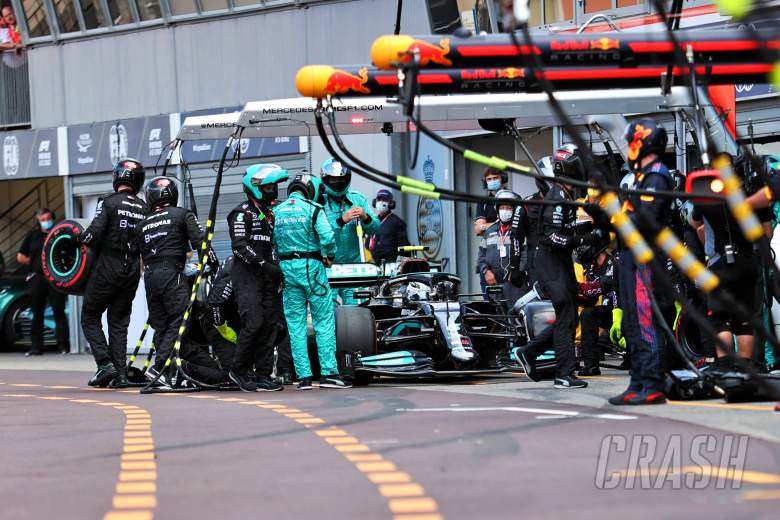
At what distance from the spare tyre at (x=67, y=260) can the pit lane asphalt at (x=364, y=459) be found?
3132mm

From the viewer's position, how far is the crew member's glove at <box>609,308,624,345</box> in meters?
15.4

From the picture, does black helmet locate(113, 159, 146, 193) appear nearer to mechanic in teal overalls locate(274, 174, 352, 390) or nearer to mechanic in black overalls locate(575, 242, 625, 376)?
mechanic in teal overalls locate(274, 174, 352, 390)

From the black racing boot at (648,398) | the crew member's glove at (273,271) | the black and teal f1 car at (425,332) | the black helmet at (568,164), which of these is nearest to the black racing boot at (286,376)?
the black and teal f1 car at (425,332)

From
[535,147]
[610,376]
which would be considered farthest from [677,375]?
[535,147]

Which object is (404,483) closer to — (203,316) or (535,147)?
(203,316)

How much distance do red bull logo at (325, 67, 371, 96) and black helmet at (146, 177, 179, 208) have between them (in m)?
4.85

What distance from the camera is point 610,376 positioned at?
47.0 feet

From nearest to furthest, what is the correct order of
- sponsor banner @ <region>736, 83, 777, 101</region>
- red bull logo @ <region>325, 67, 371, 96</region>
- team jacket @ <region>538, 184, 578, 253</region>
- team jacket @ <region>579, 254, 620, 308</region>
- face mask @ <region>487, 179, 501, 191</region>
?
red bull logo @ <region>325, 67, 371, 96</region>, team jacket @ <region>538, 184, 578, 253</region>, team jacket @ <region>579, 254, 620, 308</region>, face mask @ <region>487, 179, 501, 191</region>, sponsor banner @ <region>736, 83, 777, 101</region>

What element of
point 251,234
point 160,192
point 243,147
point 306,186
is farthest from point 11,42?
point 251,234

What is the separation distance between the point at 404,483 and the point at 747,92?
12.4m

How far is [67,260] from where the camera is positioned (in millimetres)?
15961

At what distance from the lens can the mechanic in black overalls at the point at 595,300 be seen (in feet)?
48.1

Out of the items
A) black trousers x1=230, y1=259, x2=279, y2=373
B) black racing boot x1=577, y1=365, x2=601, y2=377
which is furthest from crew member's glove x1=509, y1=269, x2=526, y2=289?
black trousers x1=230, y1=259, x2=279, y2=373

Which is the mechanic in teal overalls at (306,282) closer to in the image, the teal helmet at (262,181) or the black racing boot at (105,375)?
the teal helmet at (262,181)
